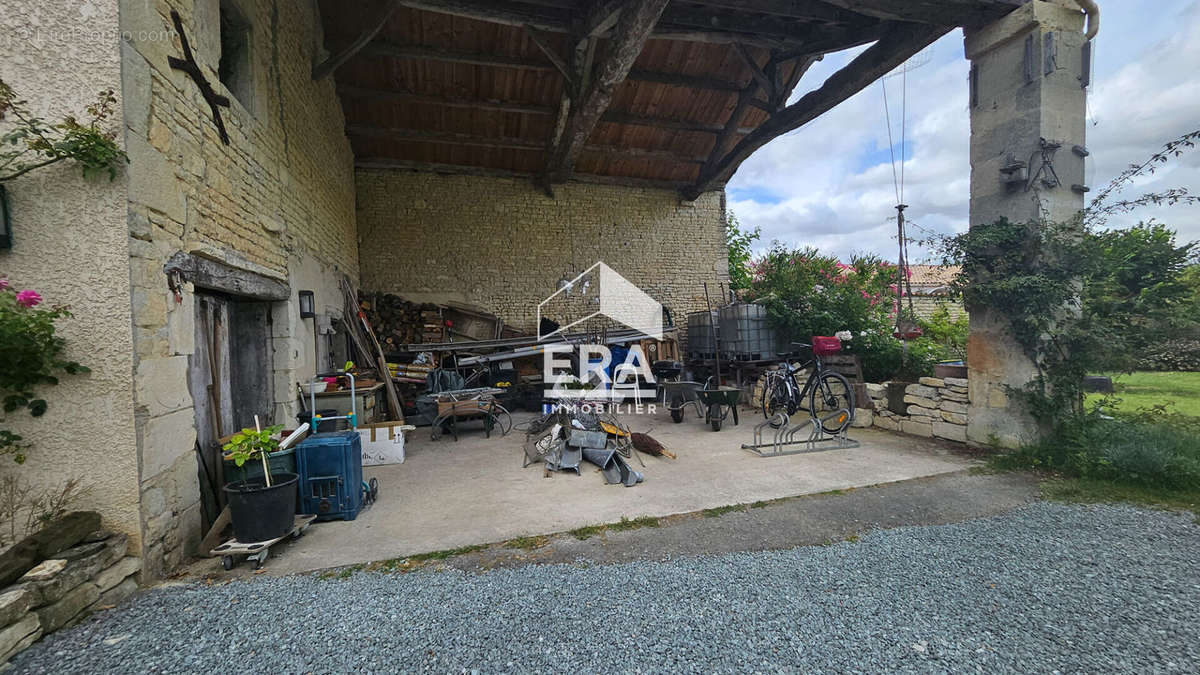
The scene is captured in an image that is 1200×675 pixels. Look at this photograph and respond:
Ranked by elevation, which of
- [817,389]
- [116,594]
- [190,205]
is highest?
[190,205]

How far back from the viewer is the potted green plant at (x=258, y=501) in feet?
8.77

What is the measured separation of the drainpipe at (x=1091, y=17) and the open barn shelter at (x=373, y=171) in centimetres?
8

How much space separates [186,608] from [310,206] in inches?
190

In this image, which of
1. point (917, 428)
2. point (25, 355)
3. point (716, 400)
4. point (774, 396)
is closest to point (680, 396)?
point (716, 400)

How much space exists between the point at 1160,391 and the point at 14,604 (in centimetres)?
1018

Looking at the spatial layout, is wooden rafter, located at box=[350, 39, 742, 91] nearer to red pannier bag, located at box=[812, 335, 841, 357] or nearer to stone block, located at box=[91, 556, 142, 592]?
red pannier bag, located at box=[812, 335, 841, 357]

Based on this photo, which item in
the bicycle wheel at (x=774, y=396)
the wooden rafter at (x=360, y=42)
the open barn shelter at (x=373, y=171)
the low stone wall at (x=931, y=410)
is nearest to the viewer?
the open barn shelter at (x=373, y=171)

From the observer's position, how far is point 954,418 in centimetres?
496

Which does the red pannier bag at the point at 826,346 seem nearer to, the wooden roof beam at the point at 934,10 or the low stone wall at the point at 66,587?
the wooden roof beam at the point at 934,10

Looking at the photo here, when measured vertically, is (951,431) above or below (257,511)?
below

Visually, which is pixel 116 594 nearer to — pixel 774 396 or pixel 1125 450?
pixel 774 396

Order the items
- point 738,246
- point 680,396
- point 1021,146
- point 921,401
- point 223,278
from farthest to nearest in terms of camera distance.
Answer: point 738,246 < point 680,396 < point 921,401 < point 1021,146 < point 223,278

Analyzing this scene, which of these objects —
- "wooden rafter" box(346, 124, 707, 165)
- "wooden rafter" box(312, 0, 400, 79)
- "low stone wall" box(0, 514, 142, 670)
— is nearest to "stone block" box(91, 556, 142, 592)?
"low stone wall" box(0, 514, 142, 670)

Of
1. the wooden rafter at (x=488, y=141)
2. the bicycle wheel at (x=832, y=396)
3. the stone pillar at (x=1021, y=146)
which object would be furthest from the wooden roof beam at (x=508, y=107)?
the bicycle wheel at (x=832, y=396)
